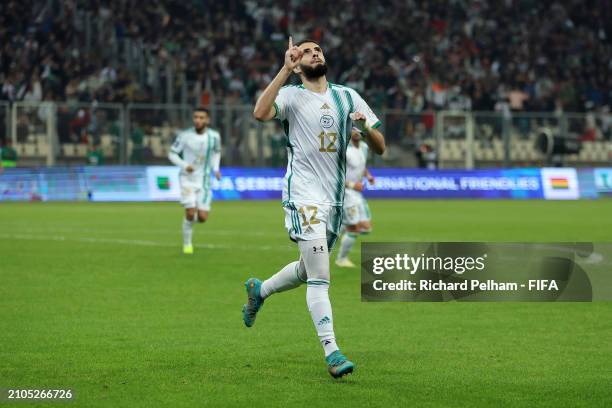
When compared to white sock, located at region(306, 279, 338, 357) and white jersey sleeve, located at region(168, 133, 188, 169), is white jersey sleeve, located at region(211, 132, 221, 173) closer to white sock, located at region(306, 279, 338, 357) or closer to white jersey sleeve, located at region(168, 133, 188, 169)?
white jersey sleeve, located at region(168, 133, 188, 169)

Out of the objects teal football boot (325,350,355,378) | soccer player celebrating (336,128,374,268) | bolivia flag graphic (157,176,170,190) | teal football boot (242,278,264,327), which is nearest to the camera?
teal football boot (325,350,355,378)

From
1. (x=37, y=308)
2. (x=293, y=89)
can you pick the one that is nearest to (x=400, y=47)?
(x=37, y=308)

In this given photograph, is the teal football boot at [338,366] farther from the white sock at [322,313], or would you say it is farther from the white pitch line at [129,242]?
the white pitch line at [129,242]

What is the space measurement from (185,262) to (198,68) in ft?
71.5

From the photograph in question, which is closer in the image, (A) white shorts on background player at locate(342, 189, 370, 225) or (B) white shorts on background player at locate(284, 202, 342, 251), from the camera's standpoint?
(B) white shorts on background player at locate(284, 202, 342, 251)

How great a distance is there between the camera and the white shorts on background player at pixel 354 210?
17.1 metres

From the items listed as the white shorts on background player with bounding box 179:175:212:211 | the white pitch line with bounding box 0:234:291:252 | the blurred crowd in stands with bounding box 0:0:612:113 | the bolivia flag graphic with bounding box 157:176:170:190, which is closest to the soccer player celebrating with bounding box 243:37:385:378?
the white pitch line with bounding box 0:234:291:252

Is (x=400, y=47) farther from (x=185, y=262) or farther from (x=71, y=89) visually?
(x=185, y=262)

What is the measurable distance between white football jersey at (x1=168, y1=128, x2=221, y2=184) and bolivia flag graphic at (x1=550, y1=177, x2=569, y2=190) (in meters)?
21.5

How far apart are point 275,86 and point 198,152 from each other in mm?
12148

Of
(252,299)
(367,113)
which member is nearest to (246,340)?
(252,299)

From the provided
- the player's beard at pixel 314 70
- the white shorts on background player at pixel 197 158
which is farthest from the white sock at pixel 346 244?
the player's beard at pixel 314 70

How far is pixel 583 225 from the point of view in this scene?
2494 centimetres

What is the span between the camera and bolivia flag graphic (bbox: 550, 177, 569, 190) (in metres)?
38.9
